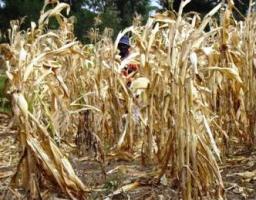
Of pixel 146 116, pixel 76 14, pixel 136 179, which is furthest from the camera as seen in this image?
pixel 76 14

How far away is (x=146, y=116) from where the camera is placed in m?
2.79

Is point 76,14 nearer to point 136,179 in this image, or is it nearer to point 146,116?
point 146,116

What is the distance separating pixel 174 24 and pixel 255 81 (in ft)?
2.73

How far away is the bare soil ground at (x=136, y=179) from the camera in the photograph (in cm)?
228

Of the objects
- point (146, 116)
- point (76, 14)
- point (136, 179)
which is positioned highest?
point (76, 14)

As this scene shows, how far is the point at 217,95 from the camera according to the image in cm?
294

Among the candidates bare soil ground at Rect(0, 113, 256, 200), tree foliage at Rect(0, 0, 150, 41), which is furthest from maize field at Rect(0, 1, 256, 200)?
tree foliage at Rect(0, 0, 150, 41)

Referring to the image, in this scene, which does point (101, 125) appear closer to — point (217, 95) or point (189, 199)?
point (217, 95)

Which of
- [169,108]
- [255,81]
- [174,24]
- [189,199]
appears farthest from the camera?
[255,81]

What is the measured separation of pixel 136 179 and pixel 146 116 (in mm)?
386

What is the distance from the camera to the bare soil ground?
7.47ft

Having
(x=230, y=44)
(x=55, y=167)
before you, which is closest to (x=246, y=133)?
(x=230, y=44)

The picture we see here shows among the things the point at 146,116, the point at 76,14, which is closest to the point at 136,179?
the point at 146,116

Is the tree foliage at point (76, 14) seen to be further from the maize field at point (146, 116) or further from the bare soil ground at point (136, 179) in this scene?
the bare soil ground at point (136, 179)
